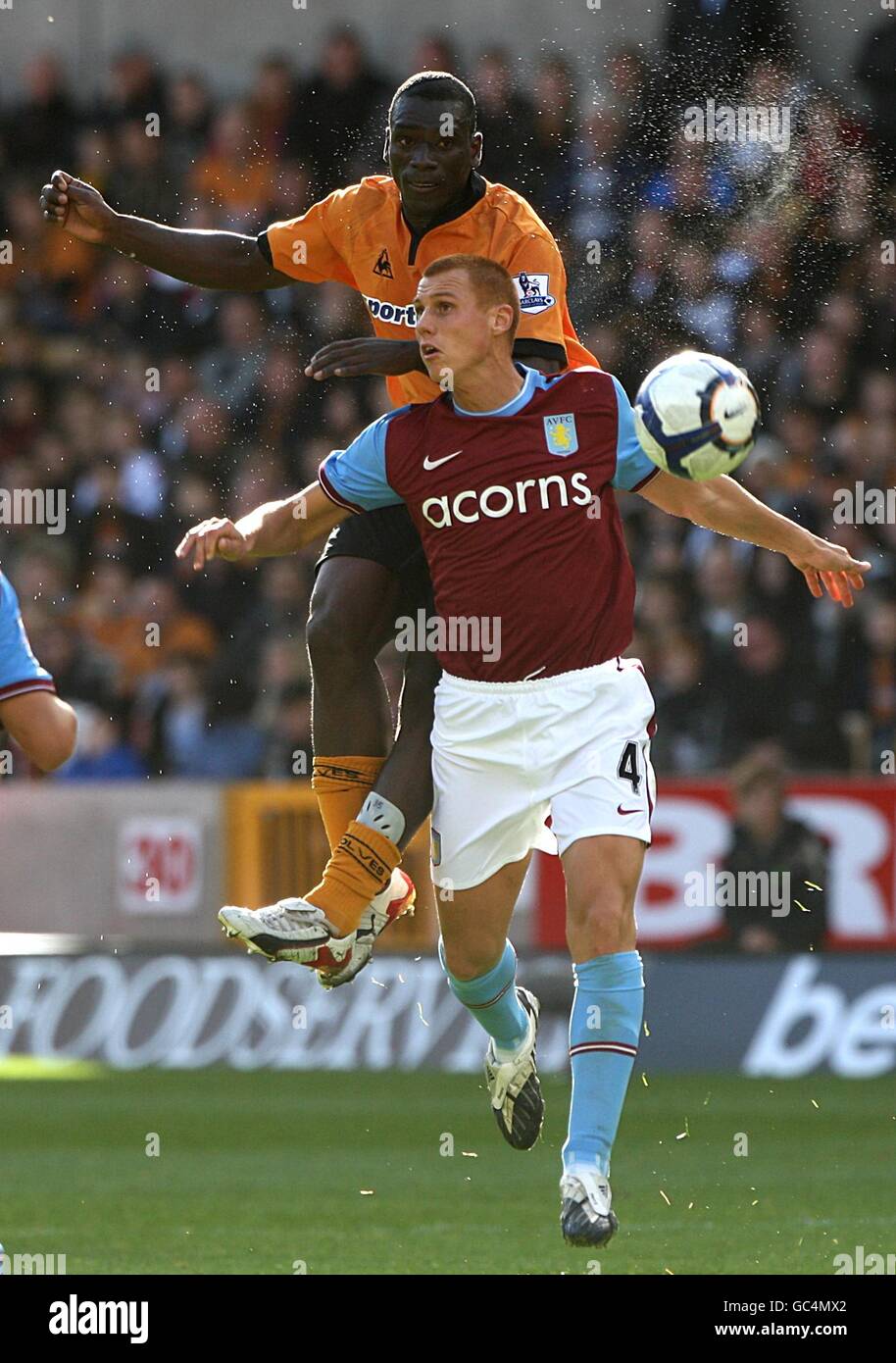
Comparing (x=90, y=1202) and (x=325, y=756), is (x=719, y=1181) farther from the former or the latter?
(x=325, y=756)

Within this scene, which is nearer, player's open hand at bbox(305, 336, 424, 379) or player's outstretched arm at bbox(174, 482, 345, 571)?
player's open hand at bbox(305, 336, 424, 379)

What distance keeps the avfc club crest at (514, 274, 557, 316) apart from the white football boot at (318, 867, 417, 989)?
6.16ft

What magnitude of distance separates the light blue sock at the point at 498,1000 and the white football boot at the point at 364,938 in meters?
0.21

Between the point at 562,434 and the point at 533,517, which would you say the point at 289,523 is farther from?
the point at 562,434

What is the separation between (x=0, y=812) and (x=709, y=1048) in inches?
186

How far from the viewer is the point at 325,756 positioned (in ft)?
25.1

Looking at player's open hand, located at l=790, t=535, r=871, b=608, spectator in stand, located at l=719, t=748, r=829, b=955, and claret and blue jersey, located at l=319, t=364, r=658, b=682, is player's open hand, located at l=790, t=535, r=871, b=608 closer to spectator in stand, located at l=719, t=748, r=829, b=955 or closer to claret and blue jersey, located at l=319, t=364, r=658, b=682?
claret and blue jersey, located at l=319, t=364, r=658, b=682

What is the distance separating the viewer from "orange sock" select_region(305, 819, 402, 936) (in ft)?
23.9

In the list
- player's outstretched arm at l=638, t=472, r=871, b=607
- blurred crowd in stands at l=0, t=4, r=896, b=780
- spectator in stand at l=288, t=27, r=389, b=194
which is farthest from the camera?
spectator in stand at l=288, t=27, r=389, b=194

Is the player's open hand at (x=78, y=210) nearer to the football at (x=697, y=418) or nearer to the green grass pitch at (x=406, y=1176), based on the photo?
the football at (x=697, y=418)

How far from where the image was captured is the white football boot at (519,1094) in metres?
8.02

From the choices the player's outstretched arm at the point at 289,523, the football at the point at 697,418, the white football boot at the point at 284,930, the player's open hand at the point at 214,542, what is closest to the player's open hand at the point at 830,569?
the football at the point at 697,418

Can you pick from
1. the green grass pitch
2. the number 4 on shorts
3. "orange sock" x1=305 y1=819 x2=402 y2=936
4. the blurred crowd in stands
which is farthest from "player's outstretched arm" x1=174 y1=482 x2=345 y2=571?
the blurred crowd in stands
